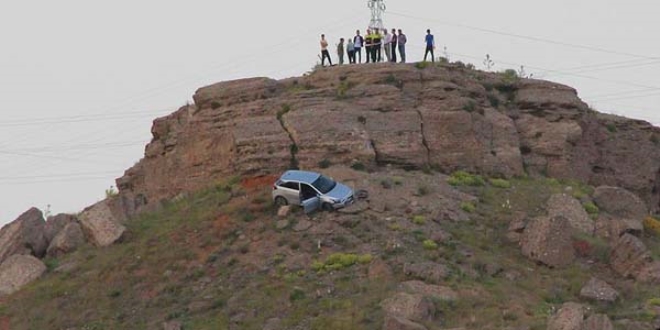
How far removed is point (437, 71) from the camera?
62.5m

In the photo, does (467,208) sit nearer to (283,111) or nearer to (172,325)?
(283,111)

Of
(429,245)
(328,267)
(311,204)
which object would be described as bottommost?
(328,267)

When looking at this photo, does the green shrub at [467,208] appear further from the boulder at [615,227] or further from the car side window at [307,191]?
the car side window at [307,191]

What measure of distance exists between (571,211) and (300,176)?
33.2 ft

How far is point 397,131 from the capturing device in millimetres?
58875

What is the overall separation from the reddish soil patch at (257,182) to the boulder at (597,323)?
17.3m

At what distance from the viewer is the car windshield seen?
2100 inches

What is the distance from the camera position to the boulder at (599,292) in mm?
47469

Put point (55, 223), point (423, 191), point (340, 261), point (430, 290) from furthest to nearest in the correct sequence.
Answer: point (55, 223)
point (423, 191)
point (340, 261)
point (430, 290)

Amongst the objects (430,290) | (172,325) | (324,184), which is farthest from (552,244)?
(172,325)

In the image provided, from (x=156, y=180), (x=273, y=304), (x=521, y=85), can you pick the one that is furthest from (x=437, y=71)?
(x=273, y=304)

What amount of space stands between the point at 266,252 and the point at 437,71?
49.2 ft

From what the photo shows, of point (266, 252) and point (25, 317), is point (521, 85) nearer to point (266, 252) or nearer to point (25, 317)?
point (266, 252)

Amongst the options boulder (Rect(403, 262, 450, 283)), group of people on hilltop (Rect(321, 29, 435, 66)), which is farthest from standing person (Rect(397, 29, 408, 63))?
boulder (Rect(403, 262, 450, 283))
